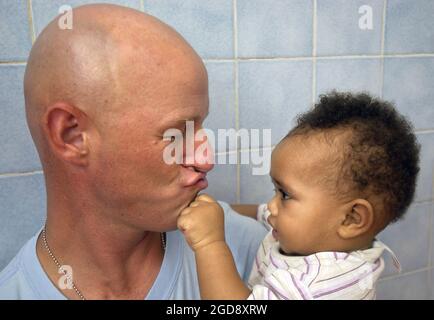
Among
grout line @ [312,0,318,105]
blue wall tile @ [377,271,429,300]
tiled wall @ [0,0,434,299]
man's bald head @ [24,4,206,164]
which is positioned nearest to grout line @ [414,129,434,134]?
tiled wall @ [0,0,434,299]

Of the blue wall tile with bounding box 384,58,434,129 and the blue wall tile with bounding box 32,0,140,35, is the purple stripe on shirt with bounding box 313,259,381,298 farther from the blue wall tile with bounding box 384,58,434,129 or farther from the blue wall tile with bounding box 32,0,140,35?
the blue wall tile with bounding box 32,0,140,35

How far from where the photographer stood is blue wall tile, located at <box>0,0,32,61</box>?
2.62 feet

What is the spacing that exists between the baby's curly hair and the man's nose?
198 mm

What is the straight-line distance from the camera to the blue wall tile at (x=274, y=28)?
0.97 metres

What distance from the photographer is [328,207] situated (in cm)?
73

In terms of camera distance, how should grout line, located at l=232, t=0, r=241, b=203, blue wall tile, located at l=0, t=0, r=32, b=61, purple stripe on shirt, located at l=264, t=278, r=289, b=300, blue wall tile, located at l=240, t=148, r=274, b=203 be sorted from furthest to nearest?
blue wall tile, located at l=240, t=148, r=274, b=203
grout line, located at l=232, t=0, r=241, b=203
blue wall tile, located at l=0, t=0, r=32, b=61
purple stripe on shirt, located at l=264, t=278, r=289, b=300

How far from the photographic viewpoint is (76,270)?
72 cm

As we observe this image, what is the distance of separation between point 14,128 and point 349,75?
84 centimetres

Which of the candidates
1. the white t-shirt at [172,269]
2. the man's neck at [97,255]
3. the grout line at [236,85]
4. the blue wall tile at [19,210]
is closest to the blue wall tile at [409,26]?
the grout line at [236,85]

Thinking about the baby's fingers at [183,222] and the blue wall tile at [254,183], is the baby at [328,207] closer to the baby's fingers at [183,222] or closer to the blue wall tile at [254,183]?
the baby's fingers at [183,222]

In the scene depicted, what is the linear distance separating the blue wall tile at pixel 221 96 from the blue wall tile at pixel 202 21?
30 mm

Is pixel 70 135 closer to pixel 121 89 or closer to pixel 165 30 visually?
pixel 121 89

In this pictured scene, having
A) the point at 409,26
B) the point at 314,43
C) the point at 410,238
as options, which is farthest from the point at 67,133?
the point at 410,238

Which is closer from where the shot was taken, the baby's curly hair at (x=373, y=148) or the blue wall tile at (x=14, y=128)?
the baby's curly hair at (x=373, y=148)
